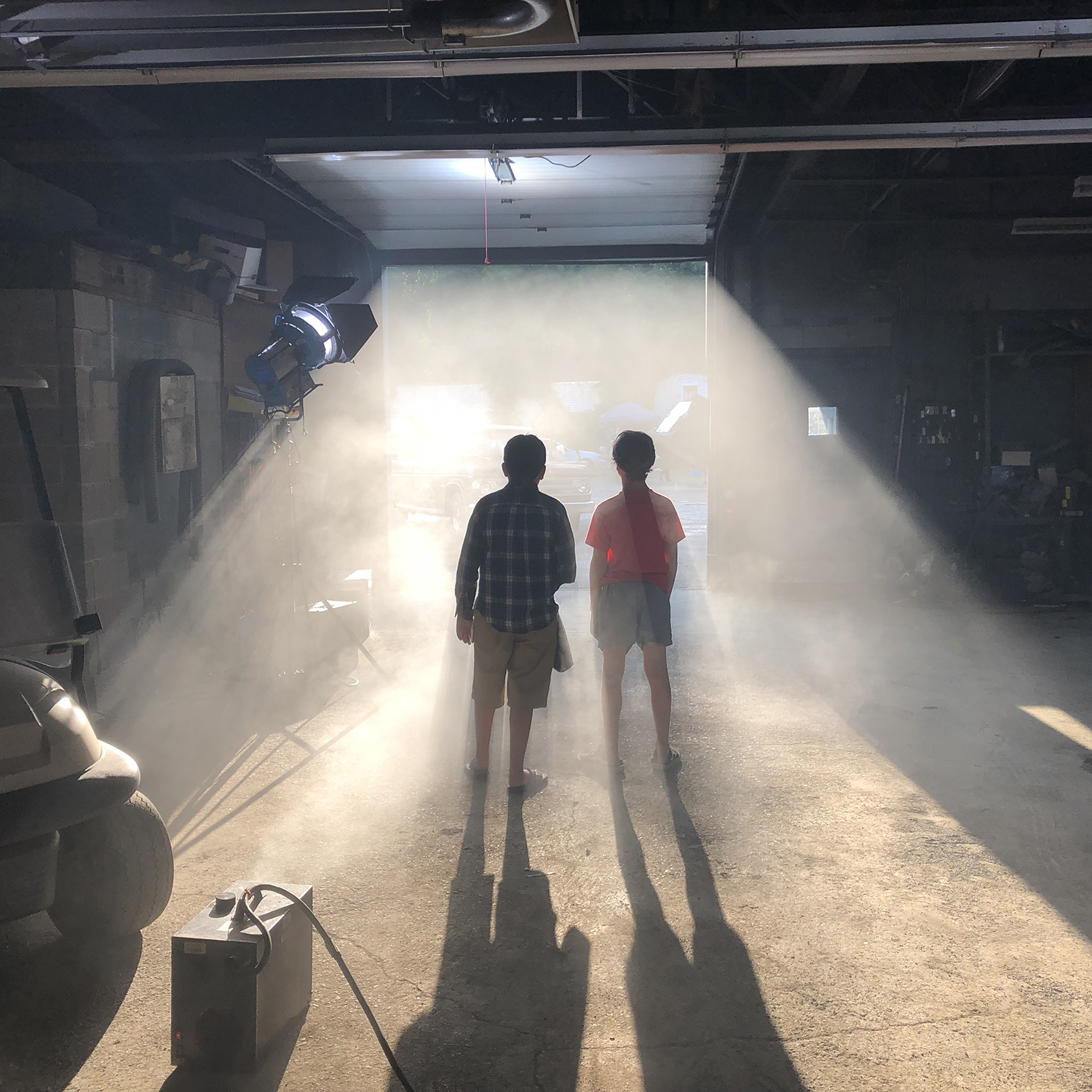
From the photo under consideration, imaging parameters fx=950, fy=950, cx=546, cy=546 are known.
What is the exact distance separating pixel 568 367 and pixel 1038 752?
84.7 ft

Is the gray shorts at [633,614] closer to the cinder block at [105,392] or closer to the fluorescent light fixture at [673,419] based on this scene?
the cinder block at [105,392]

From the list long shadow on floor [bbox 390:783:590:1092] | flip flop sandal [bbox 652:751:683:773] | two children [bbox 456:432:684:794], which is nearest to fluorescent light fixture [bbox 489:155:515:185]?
two children [bbox 456:432:684:794]

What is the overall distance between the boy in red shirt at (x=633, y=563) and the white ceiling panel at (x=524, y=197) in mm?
2351

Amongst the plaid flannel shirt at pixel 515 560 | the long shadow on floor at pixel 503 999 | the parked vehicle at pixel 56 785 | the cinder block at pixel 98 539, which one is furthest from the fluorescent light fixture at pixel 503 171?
the long shadow on floor at pixel 503 999

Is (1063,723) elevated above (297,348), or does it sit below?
below

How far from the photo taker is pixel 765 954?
10.4ft

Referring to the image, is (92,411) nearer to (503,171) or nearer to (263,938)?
(503,171)

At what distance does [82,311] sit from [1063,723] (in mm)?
6354

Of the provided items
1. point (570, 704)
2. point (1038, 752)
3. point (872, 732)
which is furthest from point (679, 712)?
point (1038, 752)

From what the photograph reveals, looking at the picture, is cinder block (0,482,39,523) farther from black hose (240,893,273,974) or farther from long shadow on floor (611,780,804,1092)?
long shadow on floor (611,780,804,1092)

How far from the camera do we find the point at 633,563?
469 centimetres

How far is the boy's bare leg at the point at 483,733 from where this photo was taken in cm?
469

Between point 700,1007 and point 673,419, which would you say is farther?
point 673,419

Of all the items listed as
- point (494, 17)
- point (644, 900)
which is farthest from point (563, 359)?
point (644, 900)
